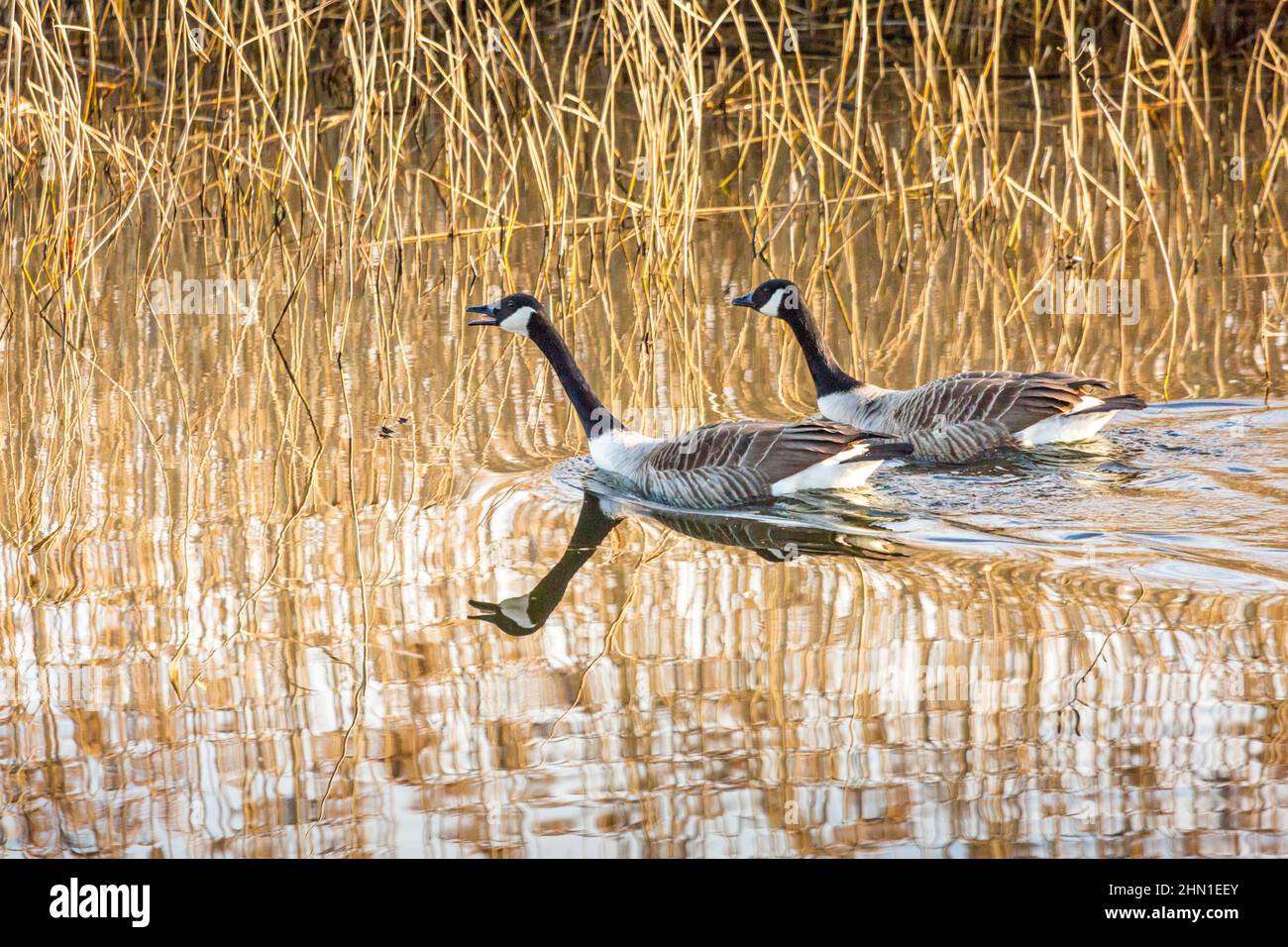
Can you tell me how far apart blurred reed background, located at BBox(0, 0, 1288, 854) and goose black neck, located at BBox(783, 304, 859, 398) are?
227 mm

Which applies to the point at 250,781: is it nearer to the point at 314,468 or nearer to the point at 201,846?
the point at 201,846

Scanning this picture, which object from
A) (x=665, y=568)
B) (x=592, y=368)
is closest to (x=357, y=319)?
(x=592, y=368)

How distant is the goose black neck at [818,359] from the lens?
26.6 ft

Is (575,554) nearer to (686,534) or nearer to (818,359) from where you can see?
(686,534)

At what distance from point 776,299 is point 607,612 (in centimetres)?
325

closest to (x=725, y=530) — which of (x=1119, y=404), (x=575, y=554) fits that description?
(x=575, y=554)

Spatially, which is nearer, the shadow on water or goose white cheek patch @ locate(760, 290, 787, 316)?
the shadow on water

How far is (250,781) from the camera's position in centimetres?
418

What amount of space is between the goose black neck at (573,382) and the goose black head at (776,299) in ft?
3.27

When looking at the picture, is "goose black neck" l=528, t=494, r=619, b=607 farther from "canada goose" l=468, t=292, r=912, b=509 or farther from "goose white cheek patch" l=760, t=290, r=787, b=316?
"goose white cheek patch" l=760, t=290, r=787, b=316

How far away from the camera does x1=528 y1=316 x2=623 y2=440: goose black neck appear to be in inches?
295

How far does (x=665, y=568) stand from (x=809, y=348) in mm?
2540

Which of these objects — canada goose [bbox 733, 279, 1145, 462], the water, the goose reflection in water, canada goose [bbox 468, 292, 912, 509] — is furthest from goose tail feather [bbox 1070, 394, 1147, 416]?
the goose reflection in water

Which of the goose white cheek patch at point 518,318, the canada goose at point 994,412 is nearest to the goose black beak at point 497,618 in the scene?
the canada goose at point 994,412
